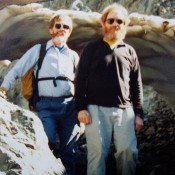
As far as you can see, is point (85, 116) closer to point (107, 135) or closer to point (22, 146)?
point (107, 135)

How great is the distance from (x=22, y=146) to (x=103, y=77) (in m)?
0.67

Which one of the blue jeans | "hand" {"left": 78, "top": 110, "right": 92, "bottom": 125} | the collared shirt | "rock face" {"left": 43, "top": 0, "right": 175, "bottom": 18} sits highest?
"rock face" {"left": 43, "top": 0, "right": 175, "bottom": 18}

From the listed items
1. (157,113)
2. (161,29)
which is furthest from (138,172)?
(161,29)

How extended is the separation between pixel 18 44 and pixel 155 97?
3.62 feet

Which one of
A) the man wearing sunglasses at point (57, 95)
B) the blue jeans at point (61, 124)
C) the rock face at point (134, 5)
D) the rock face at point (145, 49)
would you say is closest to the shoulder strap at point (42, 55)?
the man wearing sunglasses at point (57, 95)

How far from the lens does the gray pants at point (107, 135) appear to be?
2.64 m

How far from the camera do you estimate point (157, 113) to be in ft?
11.2

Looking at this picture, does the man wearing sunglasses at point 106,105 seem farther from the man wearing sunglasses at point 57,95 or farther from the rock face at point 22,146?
the rock face at point 22,146

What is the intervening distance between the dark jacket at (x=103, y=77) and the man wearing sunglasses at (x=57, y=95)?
17cm

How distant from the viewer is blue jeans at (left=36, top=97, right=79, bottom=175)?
2787mm

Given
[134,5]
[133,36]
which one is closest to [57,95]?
[133,36]

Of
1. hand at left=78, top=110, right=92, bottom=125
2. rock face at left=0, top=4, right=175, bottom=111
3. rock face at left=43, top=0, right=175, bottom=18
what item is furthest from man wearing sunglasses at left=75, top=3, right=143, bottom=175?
rock face at left=43, top=0, right=175, bottom=18

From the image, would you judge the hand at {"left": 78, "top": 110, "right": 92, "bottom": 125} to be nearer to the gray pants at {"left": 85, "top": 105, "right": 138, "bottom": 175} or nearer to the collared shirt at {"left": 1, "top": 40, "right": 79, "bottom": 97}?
the gray pants at {"left": 85, "top": 105, "right": 138, "bottom": 175}

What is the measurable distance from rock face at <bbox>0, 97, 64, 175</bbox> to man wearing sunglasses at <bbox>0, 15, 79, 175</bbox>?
0.36m
